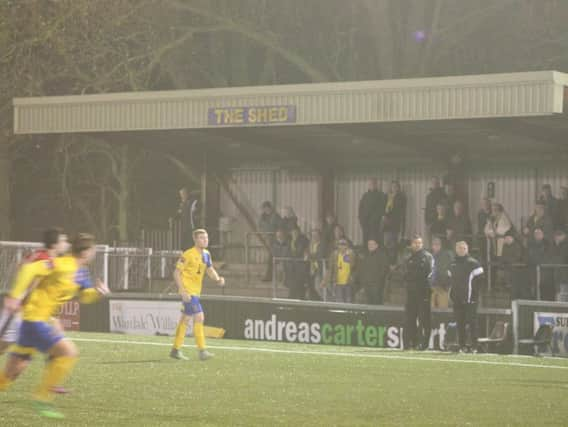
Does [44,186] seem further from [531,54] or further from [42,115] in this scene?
[531,54]

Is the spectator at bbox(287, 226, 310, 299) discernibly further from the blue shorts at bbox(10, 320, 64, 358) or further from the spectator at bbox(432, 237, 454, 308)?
the blue shorts at bbox(10, 320, 64, 358)

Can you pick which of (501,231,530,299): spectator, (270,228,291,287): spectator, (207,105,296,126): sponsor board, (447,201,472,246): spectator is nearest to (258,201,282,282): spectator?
(270,228,291,287): spectator

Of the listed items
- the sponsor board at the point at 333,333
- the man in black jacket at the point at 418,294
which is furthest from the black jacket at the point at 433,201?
the man in black jacket at the point at 418,294

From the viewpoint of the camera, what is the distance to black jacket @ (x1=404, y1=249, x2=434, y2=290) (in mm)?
22547

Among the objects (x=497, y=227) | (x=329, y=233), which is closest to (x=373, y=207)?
(x=329, y=233)

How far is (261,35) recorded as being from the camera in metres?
35.7

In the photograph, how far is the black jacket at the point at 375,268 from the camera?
989 inches

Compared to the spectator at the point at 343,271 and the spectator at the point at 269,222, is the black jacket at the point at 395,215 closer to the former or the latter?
the spectator at the point at 343,271

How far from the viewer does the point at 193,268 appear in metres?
19.8

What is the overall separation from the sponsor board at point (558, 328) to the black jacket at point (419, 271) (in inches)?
83.1

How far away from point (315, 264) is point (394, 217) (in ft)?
6.97

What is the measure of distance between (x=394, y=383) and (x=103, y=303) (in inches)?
512

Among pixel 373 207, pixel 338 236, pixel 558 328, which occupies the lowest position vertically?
pixel 558 328

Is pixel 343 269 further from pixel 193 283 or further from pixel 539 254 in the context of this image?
pixel 193 283
